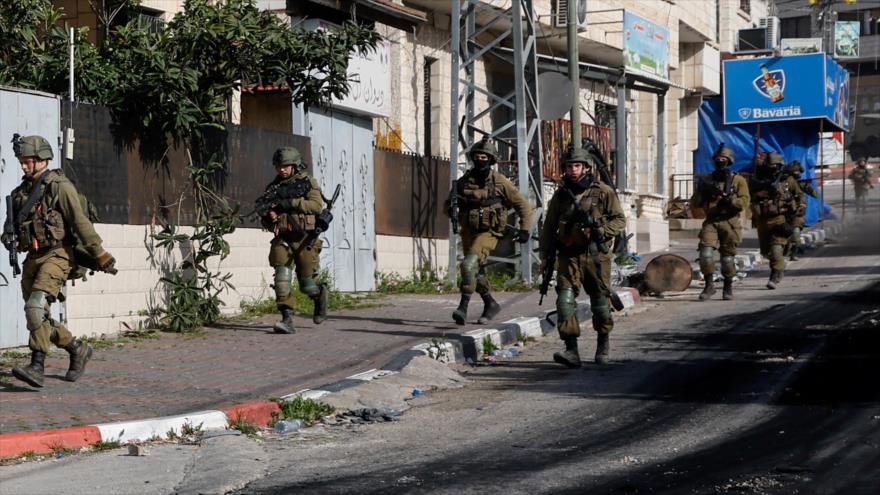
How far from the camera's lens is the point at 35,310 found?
9773 mm

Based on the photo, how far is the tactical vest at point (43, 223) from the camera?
32.2ft

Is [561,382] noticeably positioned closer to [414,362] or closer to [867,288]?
[414,362]

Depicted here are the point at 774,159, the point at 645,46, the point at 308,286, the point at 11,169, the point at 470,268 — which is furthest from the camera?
the point at 645,46

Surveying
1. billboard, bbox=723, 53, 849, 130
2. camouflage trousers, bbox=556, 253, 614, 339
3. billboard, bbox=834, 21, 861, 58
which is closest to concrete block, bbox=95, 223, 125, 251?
camouflage trousers, bbox=556, 253, 614, 339

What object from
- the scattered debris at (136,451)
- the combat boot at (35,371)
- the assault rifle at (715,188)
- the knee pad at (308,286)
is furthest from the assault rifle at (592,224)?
the assault rifle at (715,188)

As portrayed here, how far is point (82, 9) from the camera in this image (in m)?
16.3

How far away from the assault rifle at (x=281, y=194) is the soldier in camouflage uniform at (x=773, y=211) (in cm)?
884

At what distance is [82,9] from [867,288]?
1118cm

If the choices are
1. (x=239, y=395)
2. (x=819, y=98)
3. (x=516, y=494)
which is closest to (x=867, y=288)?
(x=239, y=395)

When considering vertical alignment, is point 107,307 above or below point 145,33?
below

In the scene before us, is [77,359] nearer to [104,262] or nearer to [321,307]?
[104,262]

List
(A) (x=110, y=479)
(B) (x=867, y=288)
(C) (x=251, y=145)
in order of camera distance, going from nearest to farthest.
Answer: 1. (A) (x=110, y=479)
2. (C) (x=251, y=145)
3. (B) (x=867, y=288)

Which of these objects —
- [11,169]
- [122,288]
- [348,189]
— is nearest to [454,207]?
[122,288]

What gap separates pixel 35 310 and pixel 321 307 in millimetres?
5053
